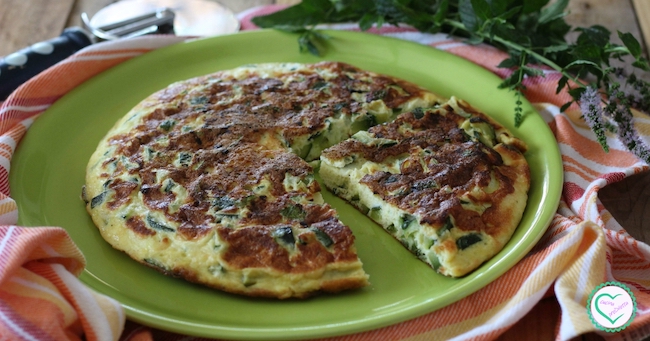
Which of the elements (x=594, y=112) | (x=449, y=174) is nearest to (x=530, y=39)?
(x=594, y=112)

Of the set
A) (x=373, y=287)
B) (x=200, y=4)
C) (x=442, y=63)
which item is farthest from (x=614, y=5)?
(x=373, y=287)

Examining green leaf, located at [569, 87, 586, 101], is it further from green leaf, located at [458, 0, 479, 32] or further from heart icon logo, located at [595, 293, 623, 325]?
heart icon logo, located at [595, 293, 623, 325]

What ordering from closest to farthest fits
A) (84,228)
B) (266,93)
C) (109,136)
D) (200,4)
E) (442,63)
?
(84,228) → (109,136) → (266,93) → (442,63) → (200,4)

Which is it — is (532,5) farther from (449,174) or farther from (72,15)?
(72,15)

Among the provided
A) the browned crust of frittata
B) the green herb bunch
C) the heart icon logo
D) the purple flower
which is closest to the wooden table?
the green herb bunch

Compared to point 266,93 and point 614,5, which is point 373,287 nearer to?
point 266,93
